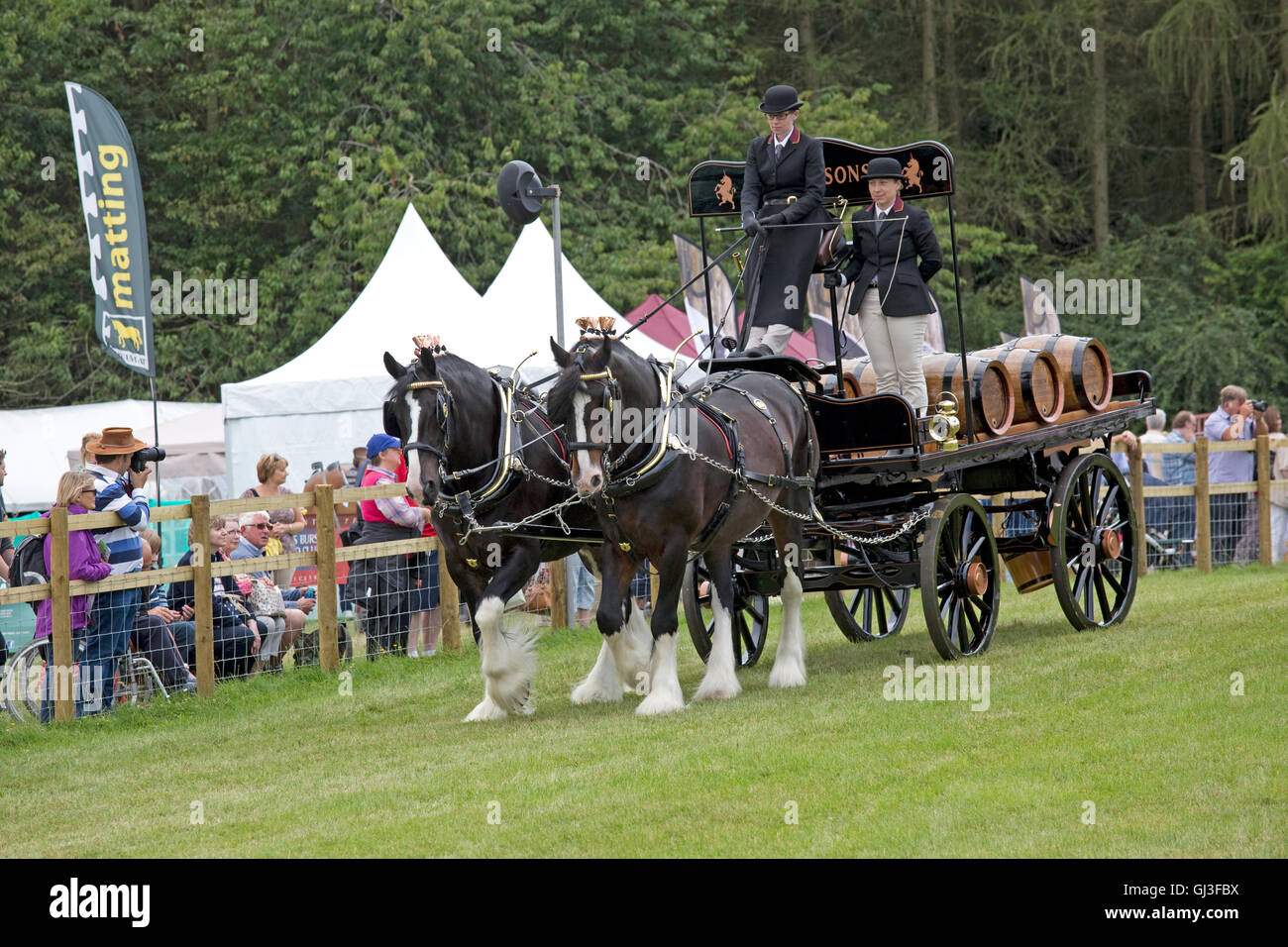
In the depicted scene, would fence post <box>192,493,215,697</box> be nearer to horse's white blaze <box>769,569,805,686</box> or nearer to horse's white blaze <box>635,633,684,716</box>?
horse's white blaze <box>635,633,684,716</box>

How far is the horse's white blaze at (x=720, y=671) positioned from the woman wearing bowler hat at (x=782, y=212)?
1.79m

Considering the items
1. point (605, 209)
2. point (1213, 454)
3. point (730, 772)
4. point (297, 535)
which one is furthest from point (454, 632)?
point (605, 209)

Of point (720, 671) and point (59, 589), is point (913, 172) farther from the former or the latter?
point (59, 589)

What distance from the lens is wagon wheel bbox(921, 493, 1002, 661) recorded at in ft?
30.9

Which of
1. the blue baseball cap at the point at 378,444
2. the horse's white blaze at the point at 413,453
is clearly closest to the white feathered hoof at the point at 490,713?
the horse's white blaze at the point at 413,453

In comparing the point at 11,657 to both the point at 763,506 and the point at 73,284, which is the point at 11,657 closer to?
the point at 763,506

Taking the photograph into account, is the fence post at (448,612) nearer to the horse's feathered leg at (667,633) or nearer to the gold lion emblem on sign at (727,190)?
the gold lion emblem on sign at (727,190)

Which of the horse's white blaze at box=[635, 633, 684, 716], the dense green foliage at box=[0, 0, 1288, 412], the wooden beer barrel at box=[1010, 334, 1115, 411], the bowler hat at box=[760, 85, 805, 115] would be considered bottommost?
the horse's white blaze at box=[635, 633, 684, 716]

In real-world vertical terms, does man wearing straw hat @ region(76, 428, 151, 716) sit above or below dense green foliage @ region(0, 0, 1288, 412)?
below

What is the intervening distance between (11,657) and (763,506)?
4.41 m

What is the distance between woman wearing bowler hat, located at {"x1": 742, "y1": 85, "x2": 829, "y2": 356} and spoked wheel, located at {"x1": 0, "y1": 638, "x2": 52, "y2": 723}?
4.55 m

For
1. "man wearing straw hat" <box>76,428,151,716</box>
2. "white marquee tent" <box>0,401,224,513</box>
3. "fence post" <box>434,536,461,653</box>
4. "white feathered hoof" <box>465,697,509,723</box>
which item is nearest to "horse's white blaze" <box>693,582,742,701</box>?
"white feathered hoof" <box>465,697,509,723</box>

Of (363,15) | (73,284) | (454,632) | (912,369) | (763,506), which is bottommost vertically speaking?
(454,632)
